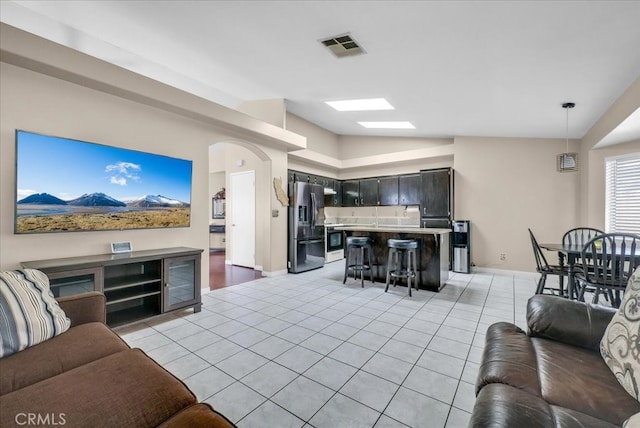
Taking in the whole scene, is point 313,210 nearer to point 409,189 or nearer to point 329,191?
point 329,191

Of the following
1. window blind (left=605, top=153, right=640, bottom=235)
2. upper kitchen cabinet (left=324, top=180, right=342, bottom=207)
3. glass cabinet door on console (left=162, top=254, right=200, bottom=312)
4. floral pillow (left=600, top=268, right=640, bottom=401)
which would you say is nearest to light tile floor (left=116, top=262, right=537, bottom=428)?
glass cabinet door on console (left=162, top=254, right=200, bottom=312)

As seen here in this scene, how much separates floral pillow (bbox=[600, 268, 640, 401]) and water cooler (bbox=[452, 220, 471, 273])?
4279mm

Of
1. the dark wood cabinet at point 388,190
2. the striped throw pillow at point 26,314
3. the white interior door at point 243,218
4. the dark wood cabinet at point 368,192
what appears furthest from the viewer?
the dark wood cabinet at point 368,192

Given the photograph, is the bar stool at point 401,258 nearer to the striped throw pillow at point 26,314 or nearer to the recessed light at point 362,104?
the recessed light at point 362,104

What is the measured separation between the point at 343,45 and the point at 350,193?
4.90m

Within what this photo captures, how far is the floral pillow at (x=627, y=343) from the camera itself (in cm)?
113

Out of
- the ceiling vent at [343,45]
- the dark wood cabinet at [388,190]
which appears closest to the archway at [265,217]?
the ceiling vent at [343,45]

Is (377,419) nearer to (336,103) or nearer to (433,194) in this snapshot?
(336,103)

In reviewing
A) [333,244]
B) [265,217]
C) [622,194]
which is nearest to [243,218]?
[265,217]

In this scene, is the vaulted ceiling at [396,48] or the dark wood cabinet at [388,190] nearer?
the vaulted ceiling at [396,48]

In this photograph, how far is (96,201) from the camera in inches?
117

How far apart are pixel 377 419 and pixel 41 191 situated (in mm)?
3518

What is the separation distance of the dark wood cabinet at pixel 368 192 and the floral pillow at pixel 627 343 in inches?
226

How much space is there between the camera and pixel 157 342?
2.58m
